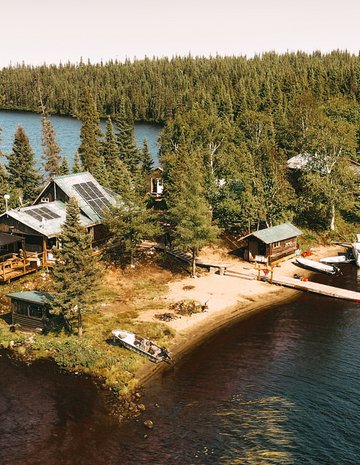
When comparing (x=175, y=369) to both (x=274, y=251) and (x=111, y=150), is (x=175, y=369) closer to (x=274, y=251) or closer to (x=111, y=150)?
(x=274, y=251)

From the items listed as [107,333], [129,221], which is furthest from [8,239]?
[107,333]

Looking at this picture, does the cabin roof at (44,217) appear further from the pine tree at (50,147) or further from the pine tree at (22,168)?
the pine tree at (50,147)

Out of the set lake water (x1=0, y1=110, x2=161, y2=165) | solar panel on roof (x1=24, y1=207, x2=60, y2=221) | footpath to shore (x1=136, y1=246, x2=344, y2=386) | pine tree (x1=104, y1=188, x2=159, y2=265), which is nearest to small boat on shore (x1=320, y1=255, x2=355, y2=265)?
footpath to shore (x1=136, y1=246, x2=344, y2=386)

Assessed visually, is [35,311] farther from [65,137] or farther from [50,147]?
[65,137]

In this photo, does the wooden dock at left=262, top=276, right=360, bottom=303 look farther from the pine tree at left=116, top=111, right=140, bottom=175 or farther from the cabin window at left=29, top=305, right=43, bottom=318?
the pine tree at left=116, top=111, right=140, bottom=175

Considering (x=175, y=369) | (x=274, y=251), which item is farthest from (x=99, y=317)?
(x=274, y=251)
